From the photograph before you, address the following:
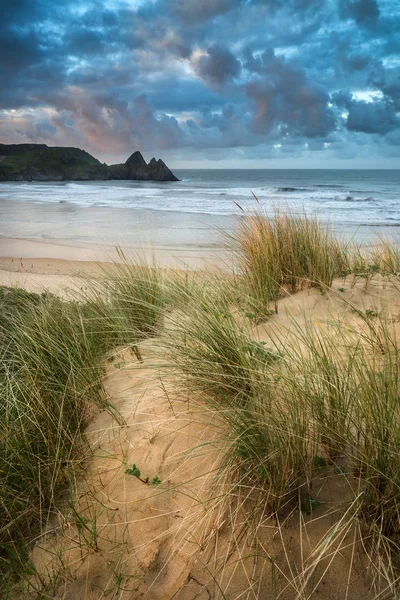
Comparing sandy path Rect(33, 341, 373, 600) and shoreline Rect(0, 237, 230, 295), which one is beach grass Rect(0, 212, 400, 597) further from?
shoreline Rect(0, 237, 230, 295)

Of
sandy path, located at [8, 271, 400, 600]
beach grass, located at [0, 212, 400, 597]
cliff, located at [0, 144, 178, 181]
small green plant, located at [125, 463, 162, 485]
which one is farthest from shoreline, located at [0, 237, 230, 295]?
cliff, located at [0, 144, 178, 181]

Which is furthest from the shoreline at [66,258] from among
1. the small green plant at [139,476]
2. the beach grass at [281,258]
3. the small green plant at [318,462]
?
the small green plant at [318,462]

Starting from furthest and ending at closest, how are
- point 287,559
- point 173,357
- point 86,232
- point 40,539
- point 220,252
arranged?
point 86,232, point 220,252, point 173,357, point 40,539, point 287,559

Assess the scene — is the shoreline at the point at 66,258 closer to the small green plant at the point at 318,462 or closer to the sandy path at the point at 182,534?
the sandy path at the point at 182,534

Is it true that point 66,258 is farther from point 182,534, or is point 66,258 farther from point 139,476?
point 182,534

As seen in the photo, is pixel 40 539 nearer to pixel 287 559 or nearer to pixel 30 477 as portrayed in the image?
pixel 30 477

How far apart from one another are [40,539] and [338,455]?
4.70 ft

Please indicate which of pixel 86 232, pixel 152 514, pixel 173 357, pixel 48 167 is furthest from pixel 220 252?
pixel 48 167

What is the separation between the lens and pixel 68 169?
79688mm

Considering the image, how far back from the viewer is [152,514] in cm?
205

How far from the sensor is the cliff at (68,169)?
72562mm

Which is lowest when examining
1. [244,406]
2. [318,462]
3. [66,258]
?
[66,258]

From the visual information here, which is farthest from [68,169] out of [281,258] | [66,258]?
[281,258]

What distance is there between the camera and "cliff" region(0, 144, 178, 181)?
238 feet
